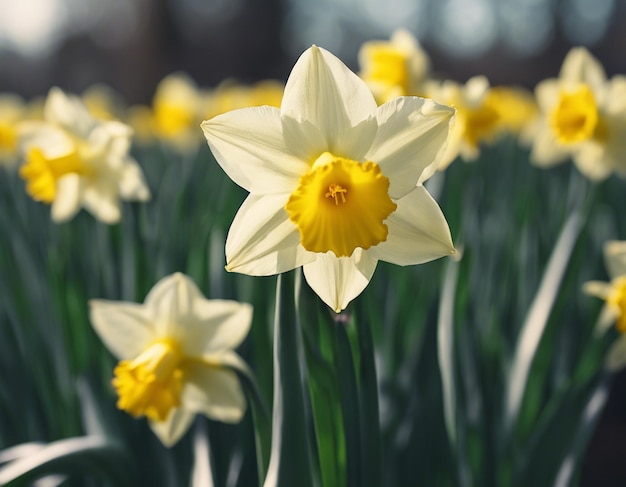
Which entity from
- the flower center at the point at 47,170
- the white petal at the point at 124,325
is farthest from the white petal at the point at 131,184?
the white petal at the point at 124,325

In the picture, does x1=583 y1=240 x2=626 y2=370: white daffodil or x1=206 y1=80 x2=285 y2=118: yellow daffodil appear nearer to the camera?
x1=583 y1=240 x2=626 y2=370: white daffodil

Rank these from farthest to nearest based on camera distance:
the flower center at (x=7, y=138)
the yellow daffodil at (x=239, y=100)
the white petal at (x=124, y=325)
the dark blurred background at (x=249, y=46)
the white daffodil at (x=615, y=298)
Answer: the dark blurred background at (x=249, y=46), the yellow daffodil at (x=239, y=100), the flower center at (x=7, y=138), the white daffodil at (x=615, y=298), the white petal at (x=124, y=325)

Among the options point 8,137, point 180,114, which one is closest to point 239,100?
point 180,114

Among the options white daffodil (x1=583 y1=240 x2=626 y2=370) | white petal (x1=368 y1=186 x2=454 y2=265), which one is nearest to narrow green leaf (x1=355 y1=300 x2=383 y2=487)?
white petal (x1=368 y1=186 x2=454 y2=265)

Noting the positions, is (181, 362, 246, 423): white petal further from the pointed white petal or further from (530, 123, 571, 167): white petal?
(530, 123, 571, 167): white petal

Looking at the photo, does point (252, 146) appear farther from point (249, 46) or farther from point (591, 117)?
point (249, 46)

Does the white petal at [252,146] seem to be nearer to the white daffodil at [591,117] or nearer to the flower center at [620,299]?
the flower center at [620,299]

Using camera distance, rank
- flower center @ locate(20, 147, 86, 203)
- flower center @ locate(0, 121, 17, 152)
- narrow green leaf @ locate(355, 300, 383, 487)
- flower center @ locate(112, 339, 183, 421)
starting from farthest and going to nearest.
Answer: flower center @ locate(0, 121, 17, 152), flower center @ locate(20, 147, 86, 203), flower center @ locate(112, 339, 183, 421), narrow green leaf @ locate(355, 300, 383, 487)
